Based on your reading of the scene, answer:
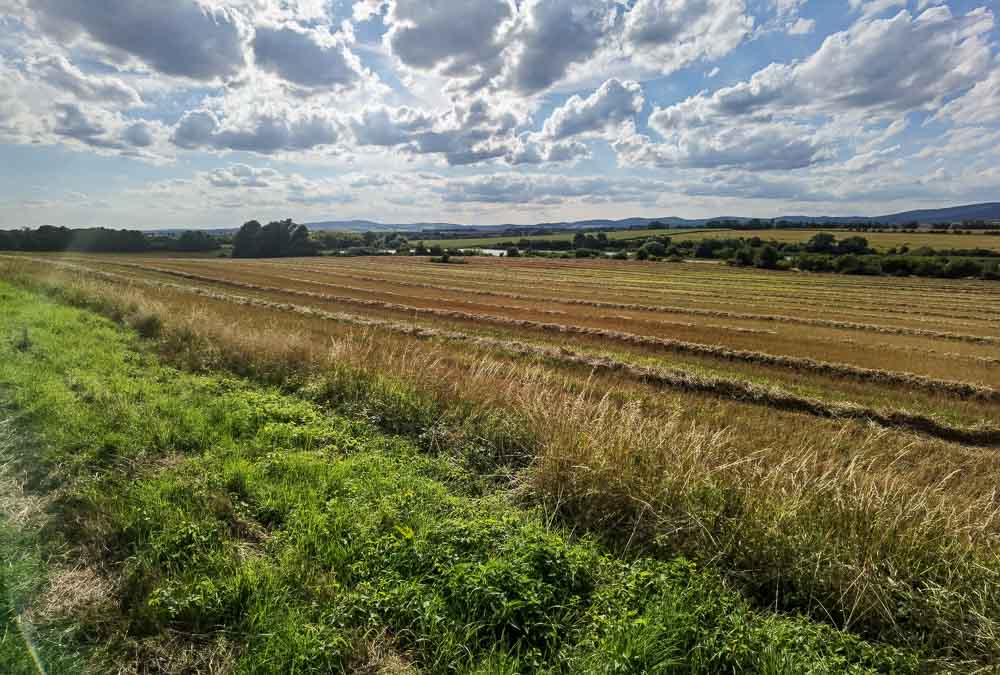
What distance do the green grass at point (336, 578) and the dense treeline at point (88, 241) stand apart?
395 feet

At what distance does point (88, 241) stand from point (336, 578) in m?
132

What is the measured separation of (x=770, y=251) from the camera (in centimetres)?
8000

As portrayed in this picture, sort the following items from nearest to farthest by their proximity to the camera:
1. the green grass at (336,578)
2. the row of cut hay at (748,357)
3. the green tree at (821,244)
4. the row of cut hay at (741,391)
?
1. the green grass at (336,578)
2. the row of cut hay at (741,391)
3. the row of cut hay at (748,357)
4. the green tree at (821,244)

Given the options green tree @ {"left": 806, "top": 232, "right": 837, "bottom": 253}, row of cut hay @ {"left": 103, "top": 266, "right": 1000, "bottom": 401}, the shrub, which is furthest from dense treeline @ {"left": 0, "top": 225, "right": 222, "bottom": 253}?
the shrub

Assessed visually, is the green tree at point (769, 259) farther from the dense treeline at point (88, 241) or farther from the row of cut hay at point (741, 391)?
the dense treeline at point (88, 241)

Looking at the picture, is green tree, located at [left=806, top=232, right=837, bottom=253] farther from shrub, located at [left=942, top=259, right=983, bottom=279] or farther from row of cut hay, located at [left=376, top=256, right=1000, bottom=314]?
row of cut hay, located at [left=376, top=256, right=1000, bottom=314]

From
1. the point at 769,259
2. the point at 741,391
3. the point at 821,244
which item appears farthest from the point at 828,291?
the point at 821,244

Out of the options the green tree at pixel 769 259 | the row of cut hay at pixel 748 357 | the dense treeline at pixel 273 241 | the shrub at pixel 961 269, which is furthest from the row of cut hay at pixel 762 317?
the dense treeline at pixel 273 241

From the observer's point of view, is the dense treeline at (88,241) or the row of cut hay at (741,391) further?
the dense treeline at (88,241)

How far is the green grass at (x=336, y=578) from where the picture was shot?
10.9 ft

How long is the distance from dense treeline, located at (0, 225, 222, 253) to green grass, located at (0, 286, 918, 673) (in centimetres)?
12044

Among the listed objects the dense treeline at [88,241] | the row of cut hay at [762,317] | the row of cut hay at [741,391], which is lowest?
the row of cut hay at [762,317]

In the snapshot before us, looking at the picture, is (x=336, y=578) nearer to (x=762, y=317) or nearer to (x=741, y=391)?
(x=741, y=391)

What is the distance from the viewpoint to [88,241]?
102 meters
